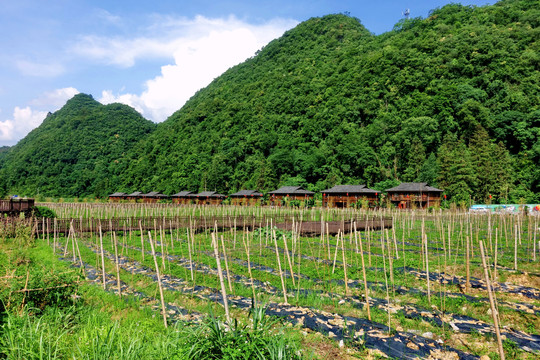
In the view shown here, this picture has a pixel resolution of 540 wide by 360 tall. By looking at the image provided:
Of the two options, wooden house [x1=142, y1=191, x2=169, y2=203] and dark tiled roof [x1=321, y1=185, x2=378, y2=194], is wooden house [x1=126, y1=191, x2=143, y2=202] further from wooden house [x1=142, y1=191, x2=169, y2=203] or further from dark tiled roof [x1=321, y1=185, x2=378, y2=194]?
dark tiled roof [x1=321, y1=185, x2=378, y2=194]

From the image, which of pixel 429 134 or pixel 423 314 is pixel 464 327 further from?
pixel 429 134

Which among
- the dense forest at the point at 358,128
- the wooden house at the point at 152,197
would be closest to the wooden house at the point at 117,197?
the wooden house at the point at 152,197

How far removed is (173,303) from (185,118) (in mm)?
106058

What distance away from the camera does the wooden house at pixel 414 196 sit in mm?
43338

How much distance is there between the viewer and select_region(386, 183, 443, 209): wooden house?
43338 millimetres

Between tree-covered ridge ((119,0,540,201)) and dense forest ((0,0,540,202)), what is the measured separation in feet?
1.01

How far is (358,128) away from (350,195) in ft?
92.0

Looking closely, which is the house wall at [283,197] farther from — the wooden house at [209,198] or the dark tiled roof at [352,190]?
the wooden house at [209,198]

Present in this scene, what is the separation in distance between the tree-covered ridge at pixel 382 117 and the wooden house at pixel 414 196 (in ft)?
13.3

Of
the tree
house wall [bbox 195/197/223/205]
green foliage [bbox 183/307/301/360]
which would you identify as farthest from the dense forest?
green foliage [bbox 183/307/301/360]

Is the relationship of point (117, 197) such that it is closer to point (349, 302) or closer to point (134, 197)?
point (134, 197)

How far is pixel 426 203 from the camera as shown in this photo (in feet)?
145

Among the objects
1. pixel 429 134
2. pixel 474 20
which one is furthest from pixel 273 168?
pixel 474 20

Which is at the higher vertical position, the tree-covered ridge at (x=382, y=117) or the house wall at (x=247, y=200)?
the tree-covered ridge at (x=382, y=117)
